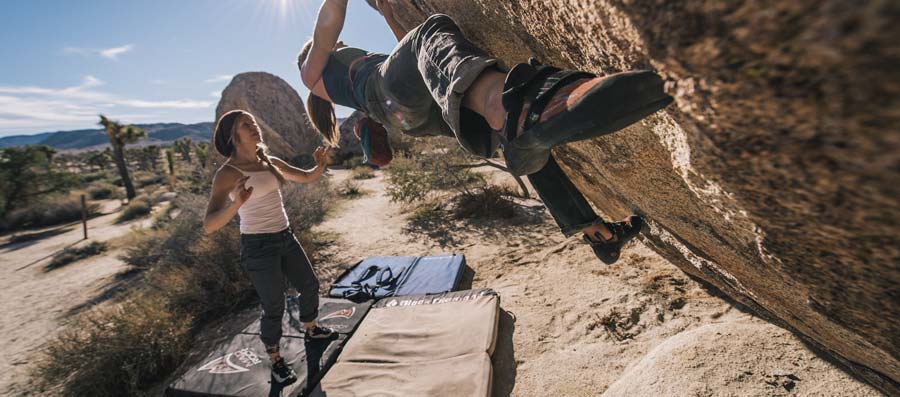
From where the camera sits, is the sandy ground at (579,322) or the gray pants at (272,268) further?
the gray pants at (272,268)

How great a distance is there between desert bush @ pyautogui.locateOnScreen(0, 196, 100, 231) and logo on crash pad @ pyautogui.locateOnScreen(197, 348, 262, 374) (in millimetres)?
23133

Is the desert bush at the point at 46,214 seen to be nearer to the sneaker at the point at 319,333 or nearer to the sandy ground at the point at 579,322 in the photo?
the sandy ground at the point at 579,322

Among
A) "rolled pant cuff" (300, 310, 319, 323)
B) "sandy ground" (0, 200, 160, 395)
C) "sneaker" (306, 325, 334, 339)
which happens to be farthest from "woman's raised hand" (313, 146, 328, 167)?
"sandy ground" (0, 200, 160, 395)

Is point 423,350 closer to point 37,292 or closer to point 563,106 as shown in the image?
point 563,106

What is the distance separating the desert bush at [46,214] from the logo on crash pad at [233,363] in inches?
911

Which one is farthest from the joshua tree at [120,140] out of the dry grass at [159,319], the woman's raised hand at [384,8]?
the woman's raised hand at [384,8]

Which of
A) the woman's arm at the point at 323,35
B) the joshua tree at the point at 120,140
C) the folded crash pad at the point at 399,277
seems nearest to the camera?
the woman's arm at the point at 323,35

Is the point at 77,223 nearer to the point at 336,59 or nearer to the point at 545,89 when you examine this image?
the point at 336,59

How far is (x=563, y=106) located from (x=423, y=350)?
8.88 feet

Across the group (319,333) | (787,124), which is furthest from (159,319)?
(787,124)

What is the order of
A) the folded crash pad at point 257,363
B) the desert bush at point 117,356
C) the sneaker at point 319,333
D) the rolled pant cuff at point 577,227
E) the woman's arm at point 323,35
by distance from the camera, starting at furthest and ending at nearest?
the desert bush at point 117,356 → the sneaker at point 319,333 → the folded crash pad at point 257,363 → the woman's arm at point 323,35 → the rolled pant cuff at point 577,227

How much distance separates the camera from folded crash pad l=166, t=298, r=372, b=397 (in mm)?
2871

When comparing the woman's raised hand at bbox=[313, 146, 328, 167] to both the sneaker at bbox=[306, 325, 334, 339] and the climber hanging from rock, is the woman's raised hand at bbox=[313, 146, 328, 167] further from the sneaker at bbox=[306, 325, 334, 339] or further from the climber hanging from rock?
the sneaker at bbox=[306, 325, 334, 339]

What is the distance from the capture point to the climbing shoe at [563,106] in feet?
2.79
